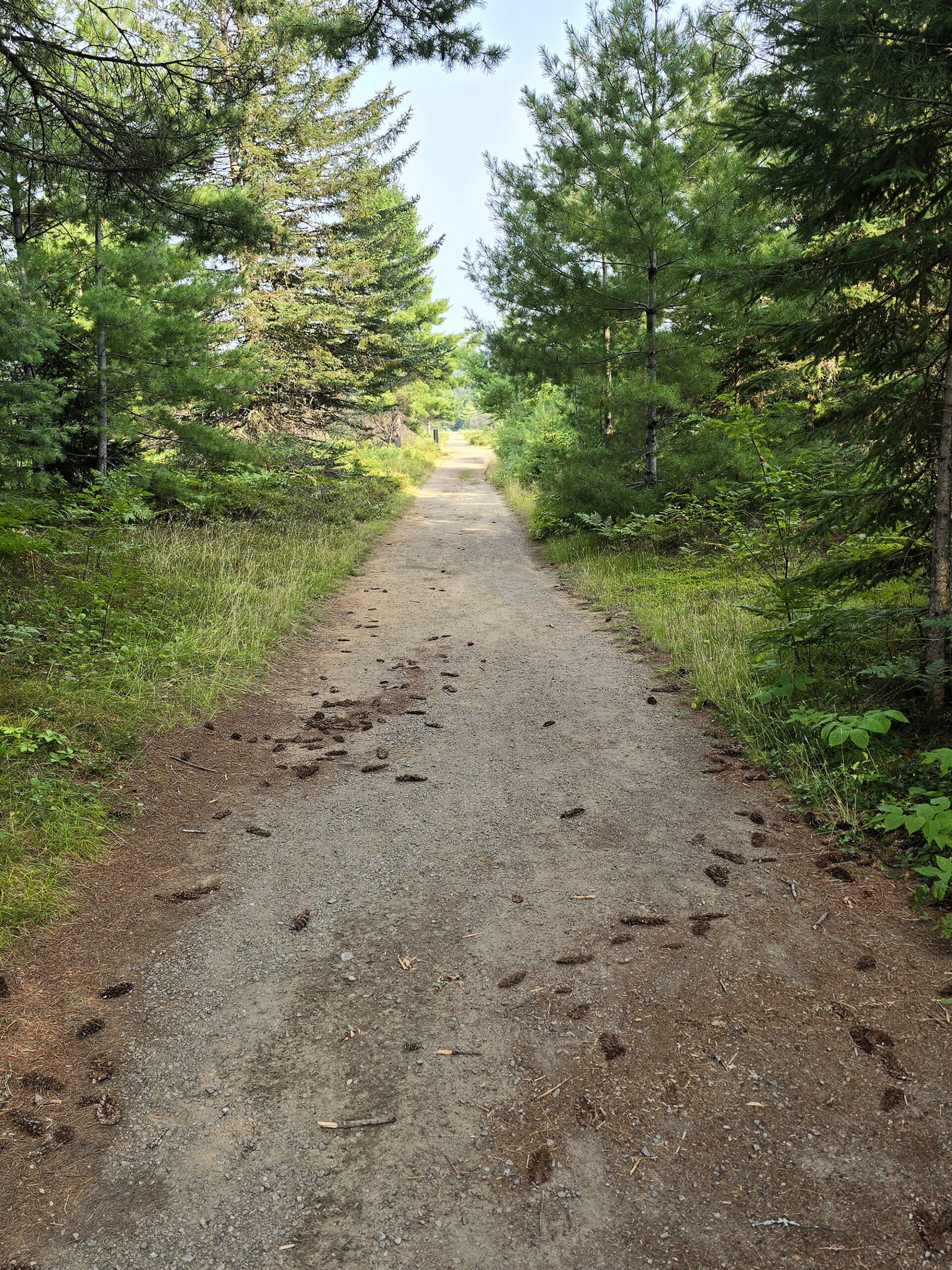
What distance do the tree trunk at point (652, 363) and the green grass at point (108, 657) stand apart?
5.02 metres

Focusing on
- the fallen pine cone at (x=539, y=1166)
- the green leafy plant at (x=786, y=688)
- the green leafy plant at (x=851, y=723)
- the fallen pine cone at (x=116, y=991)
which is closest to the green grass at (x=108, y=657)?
the fallen pine cone at (x=116, y=991)

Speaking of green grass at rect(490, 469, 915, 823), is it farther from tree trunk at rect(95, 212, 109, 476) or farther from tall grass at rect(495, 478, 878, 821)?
tree trunk at rect(95, 212, 109, 476)

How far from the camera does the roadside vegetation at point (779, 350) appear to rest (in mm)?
3742

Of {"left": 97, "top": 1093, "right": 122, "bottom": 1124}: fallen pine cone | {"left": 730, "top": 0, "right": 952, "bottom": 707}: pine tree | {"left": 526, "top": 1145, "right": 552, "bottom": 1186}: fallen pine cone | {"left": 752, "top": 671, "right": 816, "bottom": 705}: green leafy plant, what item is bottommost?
{"left": 526, "top": 1145, "right": 552, "bottom": 1186}: fallen pine cone

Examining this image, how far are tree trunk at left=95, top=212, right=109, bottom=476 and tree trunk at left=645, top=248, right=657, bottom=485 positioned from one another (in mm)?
7028

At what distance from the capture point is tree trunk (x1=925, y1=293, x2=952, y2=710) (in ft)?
13.0

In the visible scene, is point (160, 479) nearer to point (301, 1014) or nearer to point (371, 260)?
point (301, 1014)

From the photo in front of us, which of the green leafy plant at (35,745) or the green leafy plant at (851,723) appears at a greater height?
the green leafy plant at (851,723)

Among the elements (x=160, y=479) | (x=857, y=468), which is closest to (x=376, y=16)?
(x=857, y=468)

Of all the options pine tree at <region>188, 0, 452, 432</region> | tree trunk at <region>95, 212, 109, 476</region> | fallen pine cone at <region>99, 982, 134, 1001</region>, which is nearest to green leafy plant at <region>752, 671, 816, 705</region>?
fallen pine cone at <region>99, 982, 134, 1001</region>

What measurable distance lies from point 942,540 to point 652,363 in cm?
726

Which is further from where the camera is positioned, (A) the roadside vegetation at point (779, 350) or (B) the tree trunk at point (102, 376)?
(B) the tree trunk at point (102, 376)

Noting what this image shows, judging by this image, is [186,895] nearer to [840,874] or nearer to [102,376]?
[840,874]

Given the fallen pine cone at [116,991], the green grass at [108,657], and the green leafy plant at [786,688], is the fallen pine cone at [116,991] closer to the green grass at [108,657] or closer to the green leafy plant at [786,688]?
the green grass at [108,657]
